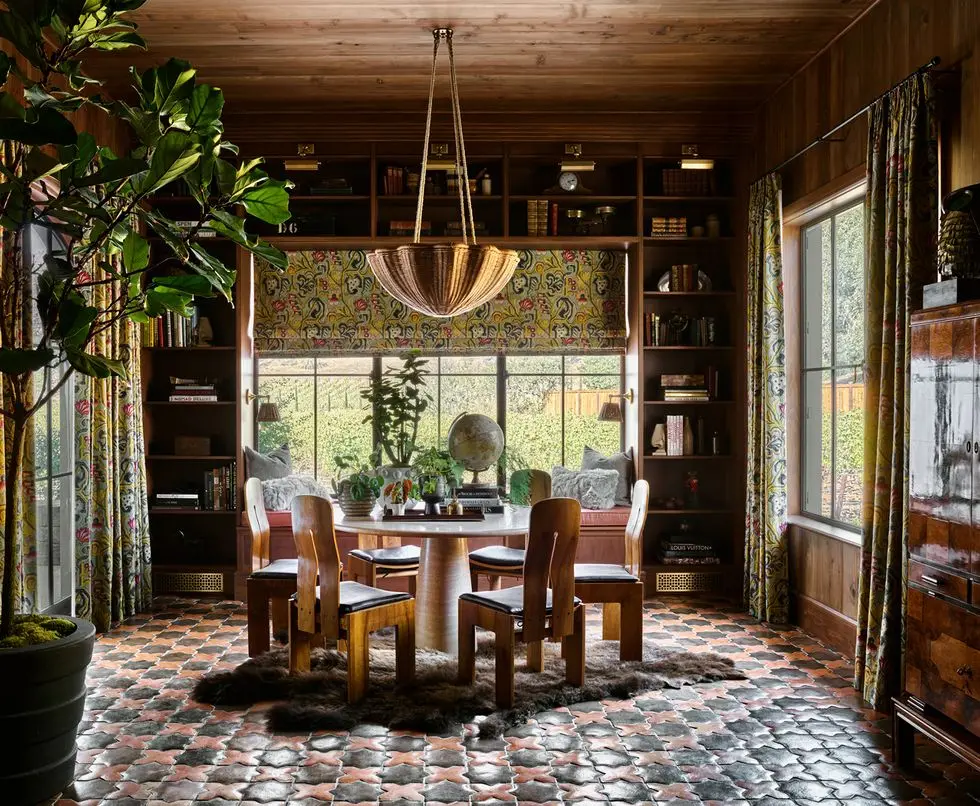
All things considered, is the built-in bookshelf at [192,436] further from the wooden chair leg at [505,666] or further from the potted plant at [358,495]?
the wooden chair leg at [505,666]

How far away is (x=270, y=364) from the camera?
22.2ft

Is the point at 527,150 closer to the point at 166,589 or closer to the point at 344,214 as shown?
the point at 344,214

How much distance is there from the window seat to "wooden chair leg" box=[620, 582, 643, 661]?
5.33 ft

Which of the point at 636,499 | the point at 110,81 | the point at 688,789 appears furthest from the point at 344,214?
the point at 688,789

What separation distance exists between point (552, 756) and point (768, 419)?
2.88 meters

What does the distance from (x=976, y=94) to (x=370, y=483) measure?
3146 mm

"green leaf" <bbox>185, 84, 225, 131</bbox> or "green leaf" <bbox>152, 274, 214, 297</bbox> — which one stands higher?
"green leaf" <bbox>185, 84, 225, 131</bbox>

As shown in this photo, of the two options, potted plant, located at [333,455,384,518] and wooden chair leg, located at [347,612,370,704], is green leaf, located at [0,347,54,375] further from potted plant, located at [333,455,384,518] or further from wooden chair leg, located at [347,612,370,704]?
potted plant, located at [333,455,384,518]

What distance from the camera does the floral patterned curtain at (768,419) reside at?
17.9ft

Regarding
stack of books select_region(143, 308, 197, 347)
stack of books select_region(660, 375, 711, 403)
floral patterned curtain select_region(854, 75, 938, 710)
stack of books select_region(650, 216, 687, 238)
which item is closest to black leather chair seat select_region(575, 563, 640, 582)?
floral patterned curtain select_region(854, 75, 938, 710)

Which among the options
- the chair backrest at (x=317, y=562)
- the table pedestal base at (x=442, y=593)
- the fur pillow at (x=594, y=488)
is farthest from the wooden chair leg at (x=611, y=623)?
the chair backrest at (x=317, y=562)

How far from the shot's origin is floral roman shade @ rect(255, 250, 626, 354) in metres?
6.65

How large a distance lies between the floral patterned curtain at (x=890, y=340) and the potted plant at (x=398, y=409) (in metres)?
2.79

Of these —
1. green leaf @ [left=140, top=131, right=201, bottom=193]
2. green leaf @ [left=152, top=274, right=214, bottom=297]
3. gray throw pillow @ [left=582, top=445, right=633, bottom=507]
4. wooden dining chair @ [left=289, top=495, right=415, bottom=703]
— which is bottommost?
wooden dining chair @ [left=289, top=495, right=415, bottom=703]
